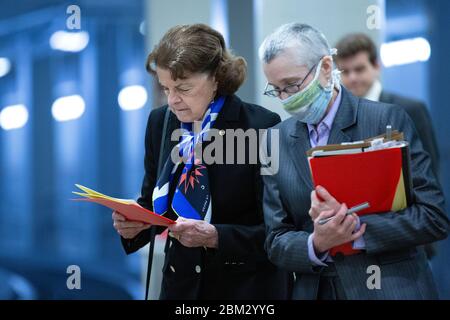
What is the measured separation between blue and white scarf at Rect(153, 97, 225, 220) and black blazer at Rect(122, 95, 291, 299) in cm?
3

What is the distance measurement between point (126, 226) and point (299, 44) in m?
0.85

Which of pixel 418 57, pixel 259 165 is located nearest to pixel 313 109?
pixel 259 165

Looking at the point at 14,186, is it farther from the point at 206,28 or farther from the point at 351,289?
the point at 351,289

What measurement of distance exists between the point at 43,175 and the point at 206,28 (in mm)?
3744

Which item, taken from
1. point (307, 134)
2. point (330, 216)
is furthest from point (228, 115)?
point (330, 216)

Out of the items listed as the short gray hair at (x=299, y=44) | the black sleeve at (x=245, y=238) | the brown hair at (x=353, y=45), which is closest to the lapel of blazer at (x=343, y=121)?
the short gray hair at (x=299, y=44)

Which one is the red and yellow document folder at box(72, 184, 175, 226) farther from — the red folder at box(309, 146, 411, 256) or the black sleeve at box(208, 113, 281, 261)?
the red folder at box(309, 146, 411, 256)

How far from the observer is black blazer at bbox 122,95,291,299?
7.38 ft

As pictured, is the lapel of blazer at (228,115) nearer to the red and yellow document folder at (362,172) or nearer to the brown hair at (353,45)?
the red and yellow document folder at (362,172)

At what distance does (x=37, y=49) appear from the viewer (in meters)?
5.73

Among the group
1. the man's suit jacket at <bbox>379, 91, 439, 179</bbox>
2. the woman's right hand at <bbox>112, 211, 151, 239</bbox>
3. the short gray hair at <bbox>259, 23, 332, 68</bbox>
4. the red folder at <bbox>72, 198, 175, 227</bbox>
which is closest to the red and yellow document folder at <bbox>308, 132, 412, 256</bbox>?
the short gray hair at <bbox>259, 23, 332, 68</bbox>

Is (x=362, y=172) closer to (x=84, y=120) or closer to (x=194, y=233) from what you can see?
(x=194, y=233)

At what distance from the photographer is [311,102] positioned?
2053 millimetres

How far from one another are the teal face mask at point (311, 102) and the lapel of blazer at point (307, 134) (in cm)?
4
